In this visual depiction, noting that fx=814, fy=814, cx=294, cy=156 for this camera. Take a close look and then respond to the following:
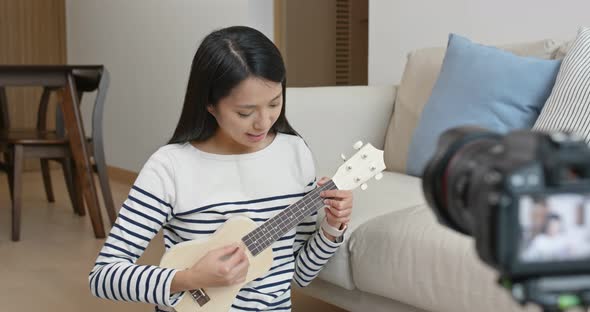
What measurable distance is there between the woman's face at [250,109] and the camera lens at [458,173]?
0.89 m

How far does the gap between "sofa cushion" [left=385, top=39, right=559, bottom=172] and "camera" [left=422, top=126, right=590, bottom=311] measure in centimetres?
190

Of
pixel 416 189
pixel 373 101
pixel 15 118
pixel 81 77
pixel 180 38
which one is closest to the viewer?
pixel 416 189

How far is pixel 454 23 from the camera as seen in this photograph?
2.71 m

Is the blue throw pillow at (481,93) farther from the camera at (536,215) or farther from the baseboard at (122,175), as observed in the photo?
the baseboard at (122,175)

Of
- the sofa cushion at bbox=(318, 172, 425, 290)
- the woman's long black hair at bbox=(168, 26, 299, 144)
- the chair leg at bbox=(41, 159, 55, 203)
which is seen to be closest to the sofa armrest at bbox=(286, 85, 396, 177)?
the sofa cushion at bbox=(318, 172, 425, 290)

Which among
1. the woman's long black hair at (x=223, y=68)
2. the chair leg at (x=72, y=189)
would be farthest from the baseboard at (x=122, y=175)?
the woman's long black hair at (x=223, y=68)

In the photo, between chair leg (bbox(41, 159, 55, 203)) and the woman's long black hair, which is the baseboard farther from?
the woman's long black hair

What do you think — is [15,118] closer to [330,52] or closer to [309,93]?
[330,52]

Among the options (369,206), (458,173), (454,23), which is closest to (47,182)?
(454,23)

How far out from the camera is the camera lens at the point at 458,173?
47 cm

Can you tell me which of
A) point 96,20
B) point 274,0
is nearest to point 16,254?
point 274,0

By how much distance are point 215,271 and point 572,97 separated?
92 centimetres

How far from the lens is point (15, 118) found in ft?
18.1

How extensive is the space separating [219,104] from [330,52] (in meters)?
3.60
